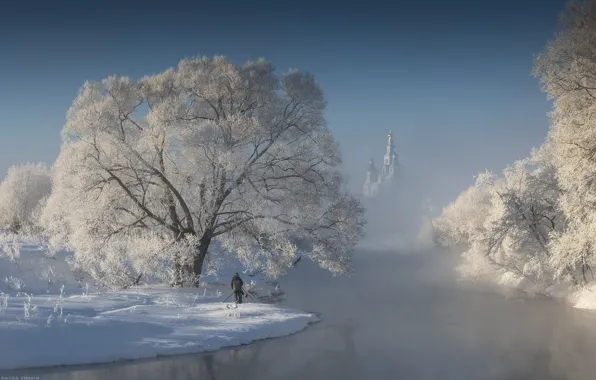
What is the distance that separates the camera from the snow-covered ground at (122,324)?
1440 cm

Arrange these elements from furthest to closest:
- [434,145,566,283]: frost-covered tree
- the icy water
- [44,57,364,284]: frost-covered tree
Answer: [434,145,566,283]: frost-covered tree
[44,57,364,284]: frost-covered tree
the icy water

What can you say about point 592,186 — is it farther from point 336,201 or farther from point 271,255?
point 271,255

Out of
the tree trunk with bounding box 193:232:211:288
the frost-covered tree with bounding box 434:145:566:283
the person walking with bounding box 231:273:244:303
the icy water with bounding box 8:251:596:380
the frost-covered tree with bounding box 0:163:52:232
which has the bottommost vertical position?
the icy water with bounding box 8:251:596:380

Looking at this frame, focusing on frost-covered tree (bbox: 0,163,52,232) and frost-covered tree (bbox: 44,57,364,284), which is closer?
frost-covered tree (bbox: 44,57,364,284)

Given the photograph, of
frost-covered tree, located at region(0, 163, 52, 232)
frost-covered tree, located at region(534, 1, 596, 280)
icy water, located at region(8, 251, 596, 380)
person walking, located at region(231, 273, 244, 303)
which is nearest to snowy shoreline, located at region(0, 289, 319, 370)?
icy water, located at region(8, 251, 596, 380)

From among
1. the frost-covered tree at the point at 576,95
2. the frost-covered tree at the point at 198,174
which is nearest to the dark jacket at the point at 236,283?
the frost-covered tree at the point at 198,174

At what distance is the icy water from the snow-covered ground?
0.53 m

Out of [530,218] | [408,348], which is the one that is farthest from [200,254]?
[530,218]

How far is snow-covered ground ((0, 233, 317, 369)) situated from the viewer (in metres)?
14.4

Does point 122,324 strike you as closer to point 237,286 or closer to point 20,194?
point 237,286

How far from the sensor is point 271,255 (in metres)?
26.0

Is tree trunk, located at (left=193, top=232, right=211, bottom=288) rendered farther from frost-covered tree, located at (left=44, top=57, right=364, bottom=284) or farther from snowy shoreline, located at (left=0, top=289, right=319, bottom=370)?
snowy shoreline, located at (left=0, top=289, right=319, bottom=370)

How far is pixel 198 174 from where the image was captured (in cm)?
2538

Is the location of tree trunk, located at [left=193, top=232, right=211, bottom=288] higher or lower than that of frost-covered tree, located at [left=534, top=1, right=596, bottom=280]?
lower
